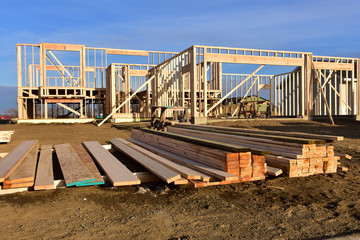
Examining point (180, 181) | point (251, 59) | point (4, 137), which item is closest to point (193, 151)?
point (180, 181)

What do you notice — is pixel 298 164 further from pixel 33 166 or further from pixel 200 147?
pixel 33 166

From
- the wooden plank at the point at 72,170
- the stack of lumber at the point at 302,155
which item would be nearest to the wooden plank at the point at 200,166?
the stack of lumber at the point at 302,155

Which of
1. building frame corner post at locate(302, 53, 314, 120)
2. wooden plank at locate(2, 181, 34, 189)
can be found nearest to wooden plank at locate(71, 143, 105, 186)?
wooden plank at locate(2, 181, 34, 189)

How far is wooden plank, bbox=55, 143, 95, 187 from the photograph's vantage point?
395cm

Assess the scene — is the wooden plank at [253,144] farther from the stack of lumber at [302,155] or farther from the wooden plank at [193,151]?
the wooden plank at [193,151]

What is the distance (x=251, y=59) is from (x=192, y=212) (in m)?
13.8

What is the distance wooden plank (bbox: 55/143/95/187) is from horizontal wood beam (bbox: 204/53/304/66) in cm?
1048

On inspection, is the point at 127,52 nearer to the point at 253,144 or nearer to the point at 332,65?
the point at 332,65

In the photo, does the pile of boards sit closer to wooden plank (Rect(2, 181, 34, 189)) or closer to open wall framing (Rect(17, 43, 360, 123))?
wooden plank (Rect(2, 181, 34, 189))

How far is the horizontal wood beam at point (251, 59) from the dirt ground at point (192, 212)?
11.3 m

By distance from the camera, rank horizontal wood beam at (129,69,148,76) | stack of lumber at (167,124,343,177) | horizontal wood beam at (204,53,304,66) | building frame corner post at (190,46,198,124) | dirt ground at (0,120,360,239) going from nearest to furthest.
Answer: dirt ground at (0,120,360,239)
stack of lumber at (167,124,343,177)
building frame corner post at (190,46,198,124)
horizontal wood beam at (204,53,304,66)
horizontal wood beam at (129,69,148,76)

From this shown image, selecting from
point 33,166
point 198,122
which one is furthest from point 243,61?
point 33,166

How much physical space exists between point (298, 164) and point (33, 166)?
429 cm

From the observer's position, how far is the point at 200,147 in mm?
4828
